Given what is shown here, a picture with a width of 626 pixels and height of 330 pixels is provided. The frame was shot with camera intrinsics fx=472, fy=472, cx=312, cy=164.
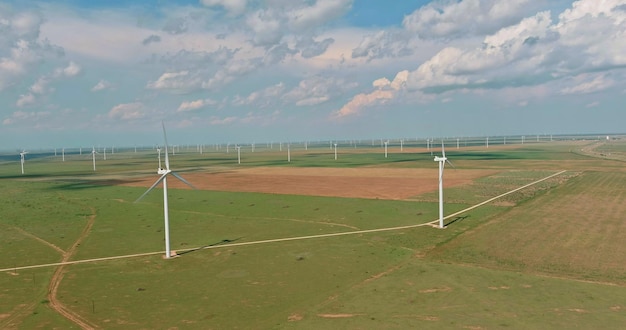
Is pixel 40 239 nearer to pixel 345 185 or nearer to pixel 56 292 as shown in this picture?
pixel 56 292

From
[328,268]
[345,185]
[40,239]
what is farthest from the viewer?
[345,185]

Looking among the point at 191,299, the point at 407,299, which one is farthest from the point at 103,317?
the point at 407,299

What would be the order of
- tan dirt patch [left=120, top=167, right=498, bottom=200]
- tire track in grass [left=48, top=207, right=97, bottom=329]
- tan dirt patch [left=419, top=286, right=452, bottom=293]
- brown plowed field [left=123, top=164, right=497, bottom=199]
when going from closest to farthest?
tire track in grass [left=48, top=207, right=97, bottom=329] < tan dirt patch [left=419, top=286, right=452, bottom=293] < tan dirt patch [left=120, top=167, right=498, bottom=200] < brown plowed field [left=123, top=164, right=497, bottom=199]

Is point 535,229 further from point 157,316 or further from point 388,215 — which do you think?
point 157,316

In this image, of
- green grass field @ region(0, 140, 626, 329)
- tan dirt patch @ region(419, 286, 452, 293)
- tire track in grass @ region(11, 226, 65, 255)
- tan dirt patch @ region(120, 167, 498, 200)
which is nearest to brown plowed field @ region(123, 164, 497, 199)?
tan dirt patch @ region(120, 167, 498, 200)

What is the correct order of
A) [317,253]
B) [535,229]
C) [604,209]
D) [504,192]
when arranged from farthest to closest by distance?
[504,192]
[604,209]
[535,229]
[317,253]

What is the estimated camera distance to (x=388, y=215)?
67.7 m

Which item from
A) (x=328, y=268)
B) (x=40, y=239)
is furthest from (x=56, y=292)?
(x=40, y=239)

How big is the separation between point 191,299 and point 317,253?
1575 centimetres

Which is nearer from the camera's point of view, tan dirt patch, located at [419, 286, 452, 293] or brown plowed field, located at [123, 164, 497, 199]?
tan dirt patch, located at [419, 286, 452, 293]

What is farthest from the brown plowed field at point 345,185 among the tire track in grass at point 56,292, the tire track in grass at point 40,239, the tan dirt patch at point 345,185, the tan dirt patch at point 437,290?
the tan dirt patch at point 437,290

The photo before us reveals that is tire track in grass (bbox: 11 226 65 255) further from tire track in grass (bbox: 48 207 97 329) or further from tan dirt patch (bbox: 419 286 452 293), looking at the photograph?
tan dirt patch (bbox: 419 286 452 293)

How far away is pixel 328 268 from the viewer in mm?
43094

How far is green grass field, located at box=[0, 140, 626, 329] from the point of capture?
1244 inches
